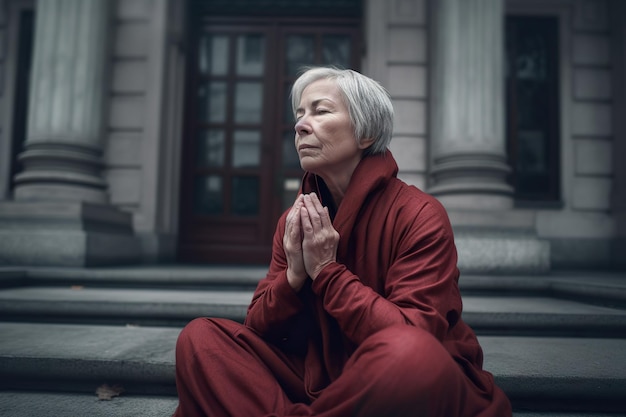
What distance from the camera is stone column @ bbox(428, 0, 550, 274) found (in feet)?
17.0

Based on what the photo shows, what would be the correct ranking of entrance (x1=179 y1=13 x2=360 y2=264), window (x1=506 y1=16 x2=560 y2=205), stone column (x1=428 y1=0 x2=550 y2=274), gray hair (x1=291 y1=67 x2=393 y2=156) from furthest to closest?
1. entrance (x1=179 y1=13 x2=360 y2=264)
2. window (x1=506 y1=16 x2=560 y2=205)
3. stone column (x1=428 y1=0 x2=550 y2=274)
4. gray hair (x1=291 y1=67 x2=393 y2=156)

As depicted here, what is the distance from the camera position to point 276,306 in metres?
1.70

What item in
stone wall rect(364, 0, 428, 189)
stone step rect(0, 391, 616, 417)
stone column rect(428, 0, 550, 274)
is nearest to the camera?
stone step rect(0, 391, 616, 417)

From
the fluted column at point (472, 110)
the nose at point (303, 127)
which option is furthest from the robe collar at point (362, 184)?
the fluted column at point (472, 110)

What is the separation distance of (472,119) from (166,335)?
4140 millimetres

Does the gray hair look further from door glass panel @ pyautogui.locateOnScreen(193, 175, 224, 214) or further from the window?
the window

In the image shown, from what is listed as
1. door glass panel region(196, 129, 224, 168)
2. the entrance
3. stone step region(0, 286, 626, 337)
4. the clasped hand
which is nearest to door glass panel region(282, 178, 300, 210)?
the entrance

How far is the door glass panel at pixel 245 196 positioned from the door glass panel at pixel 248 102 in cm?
94

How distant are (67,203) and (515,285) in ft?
15.6

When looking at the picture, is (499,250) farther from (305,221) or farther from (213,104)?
(213,104)

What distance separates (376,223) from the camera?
170 centimetres

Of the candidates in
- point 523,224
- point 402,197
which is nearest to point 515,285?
point 523,224

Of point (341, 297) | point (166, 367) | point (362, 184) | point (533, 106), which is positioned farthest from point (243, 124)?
point (341, 297)

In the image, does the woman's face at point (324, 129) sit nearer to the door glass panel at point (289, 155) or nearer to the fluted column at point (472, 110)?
the fluted column at point (472, 110)
